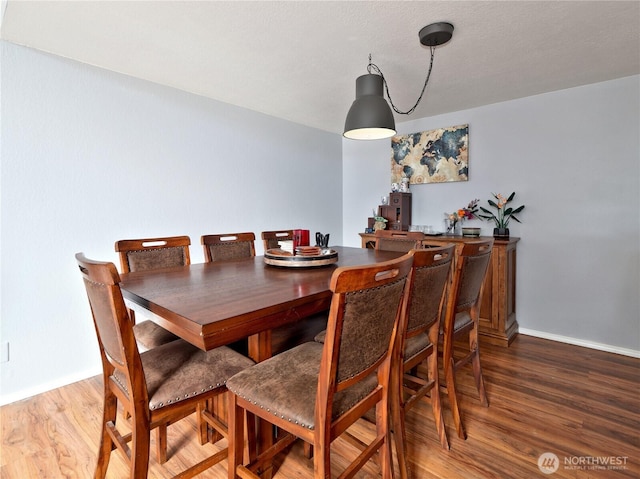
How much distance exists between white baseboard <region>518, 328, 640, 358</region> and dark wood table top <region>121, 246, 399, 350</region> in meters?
2.38

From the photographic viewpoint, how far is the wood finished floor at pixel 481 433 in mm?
1497

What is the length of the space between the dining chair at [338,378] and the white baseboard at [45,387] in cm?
181

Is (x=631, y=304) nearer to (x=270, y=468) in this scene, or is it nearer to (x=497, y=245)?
(x=497, y=245)

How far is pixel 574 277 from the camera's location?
2.87m

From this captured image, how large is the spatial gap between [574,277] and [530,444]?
1.83 metres

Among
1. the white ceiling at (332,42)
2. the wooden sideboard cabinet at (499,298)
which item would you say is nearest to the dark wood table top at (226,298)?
the white ceiling at (332,42)

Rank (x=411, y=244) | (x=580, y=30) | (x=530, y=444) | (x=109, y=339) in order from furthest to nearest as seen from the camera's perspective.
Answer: (x=411, y=244) < (x=580, y=30) < (x=530, y=444) < (x=109, y=339)

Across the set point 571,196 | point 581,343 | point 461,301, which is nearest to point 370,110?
point 461,301

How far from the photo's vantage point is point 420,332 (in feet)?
4.97

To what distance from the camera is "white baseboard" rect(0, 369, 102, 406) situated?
6.77ft

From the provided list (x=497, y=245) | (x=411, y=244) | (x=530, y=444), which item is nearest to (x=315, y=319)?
(x=411, y=244)
